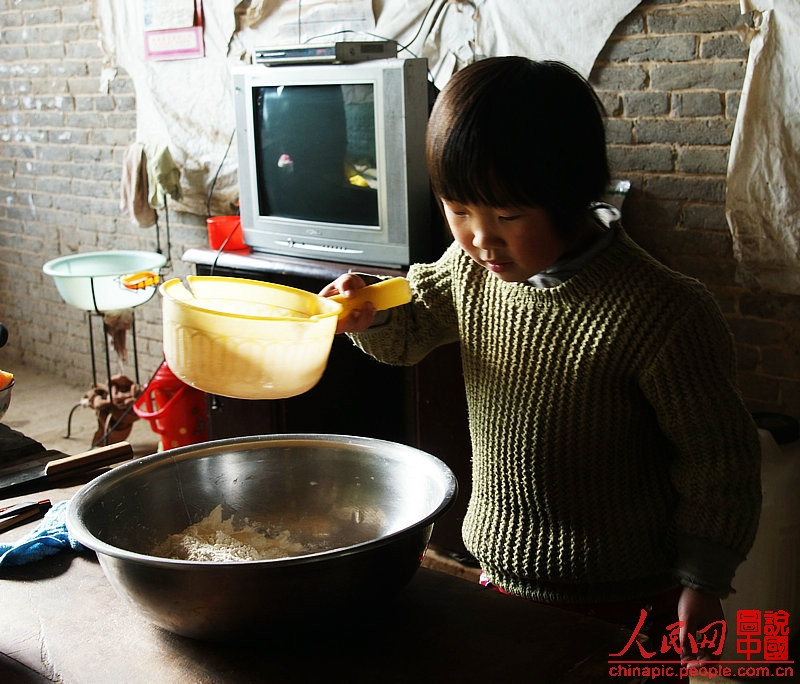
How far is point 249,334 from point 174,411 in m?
2.57

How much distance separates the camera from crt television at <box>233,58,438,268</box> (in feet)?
9.14

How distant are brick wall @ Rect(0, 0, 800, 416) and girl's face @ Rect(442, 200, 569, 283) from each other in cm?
157

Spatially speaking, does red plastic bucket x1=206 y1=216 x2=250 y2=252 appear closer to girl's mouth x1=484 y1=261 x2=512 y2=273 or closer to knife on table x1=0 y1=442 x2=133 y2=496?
knife on table x1=0 y1=442 x2=133 y2=496

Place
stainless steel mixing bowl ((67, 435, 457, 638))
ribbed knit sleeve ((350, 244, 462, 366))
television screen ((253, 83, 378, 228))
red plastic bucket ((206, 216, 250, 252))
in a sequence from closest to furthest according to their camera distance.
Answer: stainless steel mixing bowl ((67, 435, 457, 638)), ribbed knit sleeve ((350, 244, 462, 366)), television screen ((253, 83, 378, 228)), red plastic bucket ((206, 216, 250, 252))

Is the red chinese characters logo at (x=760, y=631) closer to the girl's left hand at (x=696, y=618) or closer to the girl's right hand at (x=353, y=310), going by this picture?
the girl's left hand at (x=696, y=618)

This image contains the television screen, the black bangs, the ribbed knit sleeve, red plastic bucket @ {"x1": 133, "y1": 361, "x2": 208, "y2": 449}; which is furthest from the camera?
red plastic bucket @ {"x1": 133, "y1": 361, "x2": 208, "y2": 449}

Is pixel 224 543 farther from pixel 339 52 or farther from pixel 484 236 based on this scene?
pixel 339 52

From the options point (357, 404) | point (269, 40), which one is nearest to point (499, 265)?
point (357, 404)

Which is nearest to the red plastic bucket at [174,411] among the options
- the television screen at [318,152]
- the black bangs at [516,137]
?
the television screen at [318,152]

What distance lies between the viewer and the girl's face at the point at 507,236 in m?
1.20

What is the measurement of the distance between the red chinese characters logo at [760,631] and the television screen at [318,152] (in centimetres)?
152

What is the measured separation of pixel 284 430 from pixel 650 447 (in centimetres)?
202

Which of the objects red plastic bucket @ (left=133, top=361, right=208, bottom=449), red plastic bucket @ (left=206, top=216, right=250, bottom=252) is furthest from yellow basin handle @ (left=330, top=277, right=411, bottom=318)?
red plastic bucket @ (left=133, top=361, right=208, bottom=449)

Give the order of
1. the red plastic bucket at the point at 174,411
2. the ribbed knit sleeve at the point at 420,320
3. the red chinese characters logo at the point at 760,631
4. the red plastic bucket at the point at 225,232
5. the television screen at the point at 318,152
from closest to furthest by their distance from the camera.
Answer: the ribbed knit sleeve at the point at 420,320
the red chinese characters logo at the point at 760,631
the television screen at the point at 318,152
the red plastic bucket at the point at 225,232
the red plastic bucket at the point at 174,411
